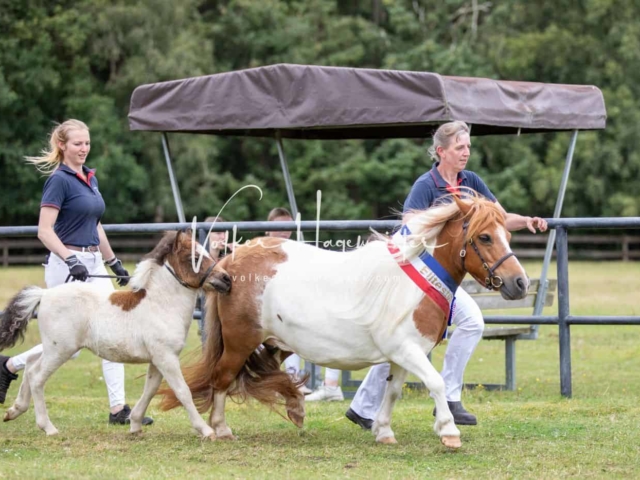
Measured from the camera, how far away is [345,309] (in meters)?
5.70

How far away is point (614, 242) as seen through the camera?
107 ft

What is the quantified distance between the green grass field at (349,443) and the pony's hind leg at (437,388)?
0.35 ft

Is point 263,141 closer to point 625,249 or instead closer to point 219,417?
point 625,249

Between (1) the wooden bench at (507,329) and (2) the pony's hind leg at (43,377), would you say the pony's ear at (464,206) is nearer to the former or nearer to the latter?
(2) the pony's hind leg at (43,377)

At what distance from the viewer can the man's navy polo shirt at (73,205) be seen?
624cm

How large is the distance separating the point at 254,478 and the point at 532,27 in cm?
3601

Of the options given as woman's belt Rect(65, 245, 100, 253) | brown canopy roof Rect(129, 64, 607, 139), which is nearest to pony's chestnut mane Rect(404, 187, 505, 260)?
woman's belt Rect(65, 245, 100, 253)

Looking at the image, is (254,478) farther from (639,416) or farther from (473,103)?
(473,103)

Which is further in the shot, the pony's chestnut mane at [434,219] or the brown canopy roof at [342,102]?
the brown canopy roof at [342,102]

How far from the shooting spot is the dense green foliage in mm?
33469

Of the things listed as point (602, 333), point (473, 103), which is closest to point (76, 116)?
point (602, 333)

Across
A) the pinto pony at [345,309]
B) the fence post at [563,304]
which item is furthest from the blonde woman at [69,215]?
the fence post at [563,304]

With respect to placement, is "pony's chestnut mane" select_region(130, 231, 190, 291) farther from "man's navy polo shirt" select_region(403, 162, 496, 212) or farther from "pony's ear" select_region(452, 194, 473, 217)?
"pony's ear" select_region(452, 194, 473, 217)

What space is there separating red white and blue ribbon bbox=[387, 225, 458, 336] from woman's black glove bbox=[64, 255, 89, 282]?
1.99 meters
